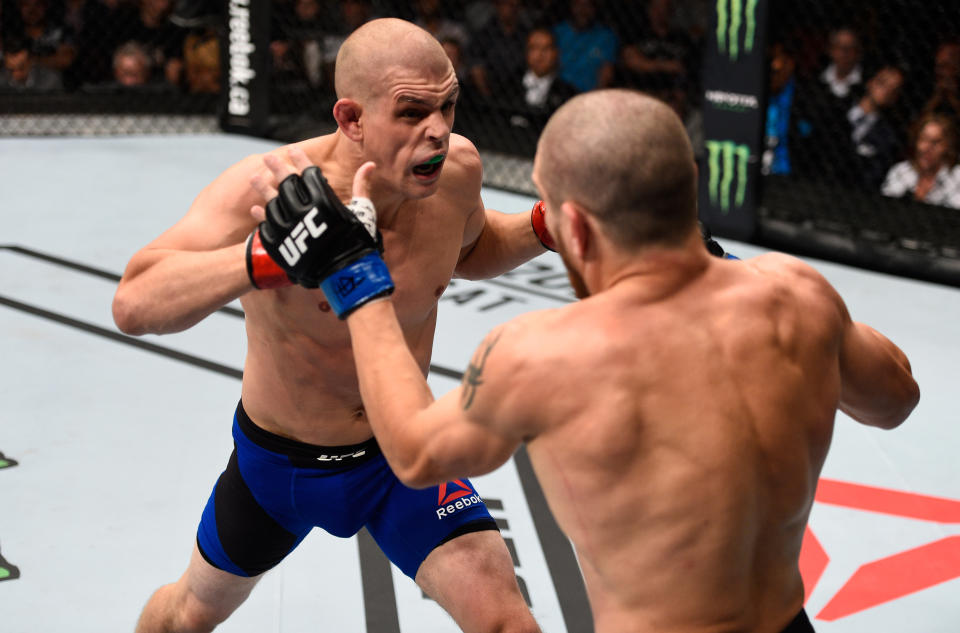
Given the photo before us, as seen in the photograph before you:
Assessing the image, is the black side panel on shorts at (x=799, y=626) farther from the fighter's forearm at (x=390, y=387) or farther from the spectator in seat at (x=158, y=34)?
the spectator in seat at (x=158, y=34)

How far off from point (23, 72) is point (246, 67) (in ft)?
4.79

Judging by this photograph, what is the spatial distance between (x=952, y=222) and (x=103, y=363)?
388cm

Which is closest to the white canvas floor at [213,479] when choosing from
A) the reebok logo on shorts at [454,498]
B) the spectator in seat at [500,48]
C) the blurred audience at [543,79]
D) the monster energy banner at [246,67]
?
the reebok logo on shorts at [454,498]

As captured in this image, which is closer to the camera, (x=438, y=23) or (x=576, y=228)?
(x=576, y=228)

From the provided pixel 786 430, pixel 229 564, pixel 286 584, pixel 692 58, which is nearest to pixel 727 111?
pixel 692 58

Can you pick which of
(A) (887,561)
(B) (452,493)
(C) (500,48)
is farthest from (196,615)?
(C) (500,48)

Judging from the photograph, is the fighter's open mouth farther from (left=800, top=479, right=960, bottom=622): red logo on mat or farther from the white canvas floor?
(left=800, top=479, right=960, bottom=622): red logo on mat

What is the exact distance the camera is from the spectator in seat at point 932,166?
5.14m

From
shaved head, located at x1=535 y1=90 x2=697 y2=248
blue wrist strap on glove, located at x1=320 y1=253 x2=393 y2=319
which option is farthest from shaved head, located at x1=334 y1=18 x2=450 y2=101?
shaved head, located at x1=535 y1=90 x2=697 y2=248

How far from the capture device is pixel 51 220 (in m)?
5.36

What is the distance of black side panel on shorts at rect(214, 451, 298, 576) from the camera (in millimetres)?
2062

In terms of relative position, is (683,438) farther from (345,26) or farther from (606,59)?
(345,26)

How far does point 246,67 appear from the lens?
285 inches

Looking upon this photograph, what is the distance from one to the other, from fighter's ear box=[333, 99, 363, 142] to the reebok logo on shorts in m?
0.67
